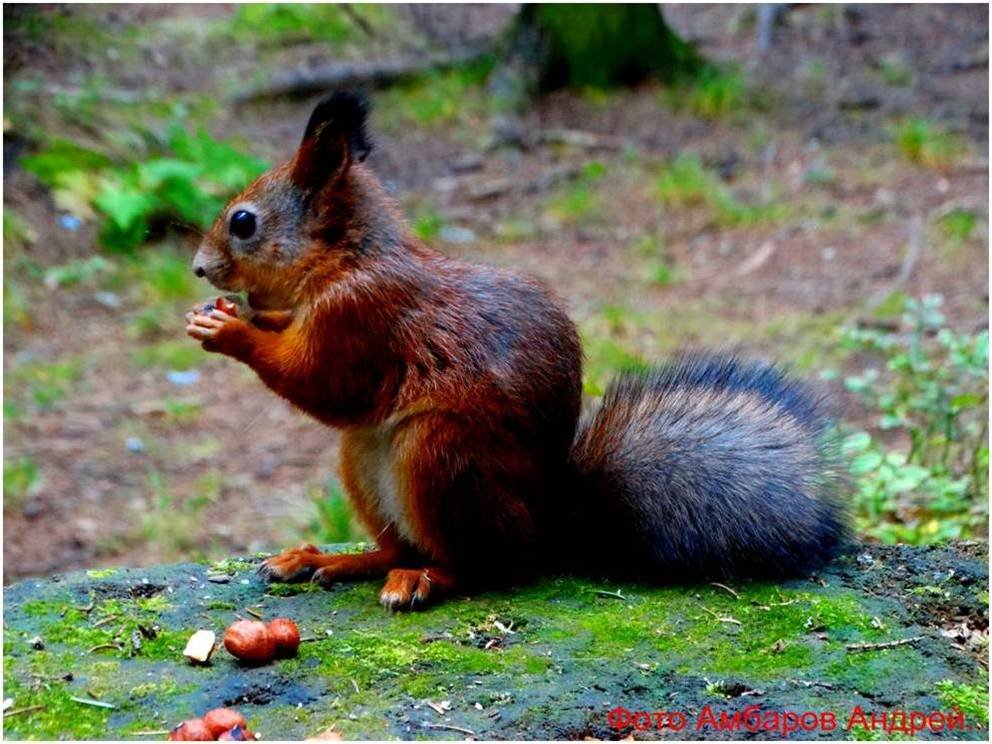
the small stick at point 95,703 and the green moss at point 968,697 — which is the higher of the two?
the green moss at point 968,697

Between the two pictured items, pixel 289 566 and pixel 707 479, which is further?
pixel 289 566

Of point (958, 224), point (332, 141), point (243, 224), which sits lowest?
point (958, 224)

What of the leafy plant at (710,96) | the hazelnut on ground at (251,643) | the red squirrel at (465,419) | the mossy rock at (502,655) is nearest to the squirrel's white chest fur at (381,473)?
the red squirrel at (465,419)

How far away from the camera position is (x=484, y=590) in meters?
2.59

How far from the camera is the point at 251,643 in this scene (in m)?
2.15

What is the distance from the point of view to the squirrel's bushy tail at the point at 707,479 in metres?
2.50

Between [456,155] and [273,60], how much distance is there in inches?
62.6

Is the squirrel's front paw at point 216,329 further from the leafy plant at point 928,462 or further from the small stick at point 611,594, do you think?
the leafy plant at point 928,462

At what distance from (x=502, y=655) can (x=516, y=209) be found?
210 inches

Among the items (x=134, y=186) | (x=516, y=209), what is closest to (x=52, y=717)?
(x=134, y=186)

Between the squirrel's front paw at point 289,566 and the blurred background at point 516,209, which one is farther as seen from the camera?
the blurred background at point 516,209

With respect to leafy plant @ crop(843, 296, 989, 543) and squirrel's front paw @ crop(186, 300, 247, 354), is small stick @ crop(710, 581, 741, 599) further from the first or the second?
squirrel's front paw @ crop(186, 300, 247, 354)

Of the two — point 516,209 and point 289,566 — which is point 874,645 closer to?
point 289,566

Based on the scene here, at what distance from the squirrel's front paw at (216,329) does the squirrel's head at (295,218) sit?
6.1 inches
